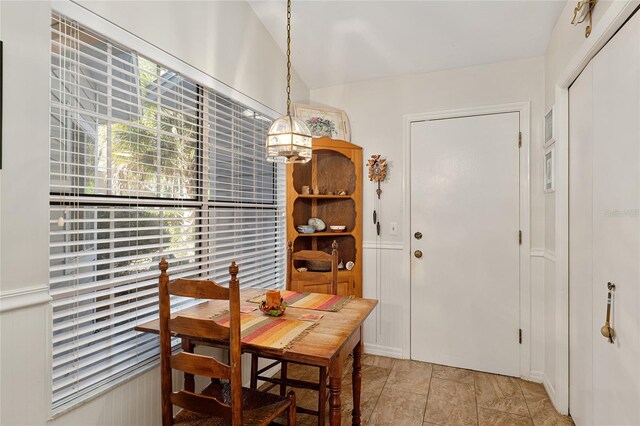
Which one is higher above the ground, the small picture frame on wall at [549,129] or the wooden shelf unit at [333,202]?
the small picture frame on wall at [549,129]

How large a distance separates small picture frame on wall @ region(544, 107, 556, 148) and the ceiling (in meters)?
0.56

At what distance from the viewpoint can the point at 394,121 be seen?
127 inches

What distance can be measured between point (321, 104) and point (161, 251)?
2.20 m

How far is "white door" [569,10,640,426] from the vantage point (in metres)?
1.44

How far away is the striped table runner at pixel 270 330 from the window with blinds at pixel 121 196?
0.48 m

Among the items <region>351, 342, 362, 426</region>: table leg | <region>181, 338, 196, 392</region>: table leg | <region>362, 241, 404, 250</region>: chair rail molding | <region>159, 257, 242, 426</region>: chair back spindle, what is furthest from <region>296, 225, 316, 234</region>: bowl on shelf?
<region>159, 257, 242, 426</region>: chair back spindle

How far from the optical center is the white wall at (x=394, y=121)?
2922 millimetres

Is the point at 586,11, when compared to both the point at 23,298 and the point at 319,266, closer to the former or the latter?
the point at 319,266

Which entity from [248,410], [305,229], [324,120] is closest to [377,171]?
[324,120]

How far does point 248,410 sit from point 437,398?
1.58 meters

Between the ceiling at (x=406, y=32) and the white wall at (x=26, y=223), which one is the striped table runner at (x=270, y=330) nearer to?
the white wall at (x=26, y=223)

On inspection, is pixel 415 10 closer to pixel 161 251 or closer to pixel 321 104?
pixel 321 104

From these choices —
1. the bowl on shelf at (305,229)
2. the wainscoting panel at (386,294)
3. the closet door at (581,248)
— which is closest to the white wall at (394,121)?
the wainscoting panel at (386,294)

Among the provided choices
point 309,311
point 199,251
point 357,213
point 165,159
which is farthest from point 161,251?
point 357,213
